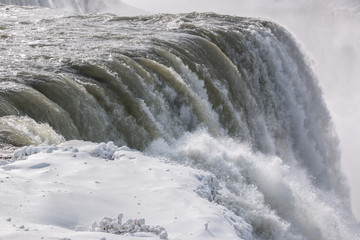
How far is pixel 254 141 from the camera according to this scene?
1492 cm

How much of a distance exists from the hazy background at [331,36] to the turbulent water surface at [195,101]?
49.1 feet

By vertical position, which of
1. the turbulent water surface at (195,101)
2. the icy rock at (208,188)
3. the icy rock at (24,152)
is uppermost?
the turbulent water surface at (195,101)

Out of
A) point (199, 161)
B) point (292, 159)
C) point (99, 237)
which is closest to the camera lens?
point (99, 237)

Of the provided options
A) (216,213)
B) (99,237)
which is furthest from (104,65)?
(99,237)

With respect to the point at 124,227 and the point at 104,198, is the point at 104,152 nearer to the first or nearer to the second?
the point at 104,198

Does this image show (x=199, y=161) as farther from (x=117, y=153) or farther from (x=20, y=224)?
(x=20, y=224)

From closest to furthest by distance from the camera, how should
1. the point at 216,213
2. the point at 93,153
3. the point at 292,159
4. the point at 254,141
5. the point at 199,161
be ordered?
the point at 216,213
the point at 93,153
the point at 199,161
the point at 254,141
the point at 292,159

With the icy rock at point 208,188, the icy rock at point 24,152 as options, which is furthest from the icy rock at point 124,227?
the icy rock at point 24,152

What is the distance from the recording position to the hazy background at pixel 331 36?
46.8 meters

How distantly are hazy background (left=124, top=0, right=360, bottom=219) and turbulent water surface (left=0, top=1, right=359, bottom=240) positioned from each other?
590 inches

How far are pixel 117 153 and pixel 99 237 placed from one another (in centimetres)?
235

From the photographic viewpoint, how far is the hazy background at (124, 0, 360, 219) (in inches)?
1843

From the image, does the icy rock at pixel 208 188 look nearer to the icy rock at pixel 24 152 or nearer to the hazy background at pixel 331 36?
the icy rock at pixel 24 152

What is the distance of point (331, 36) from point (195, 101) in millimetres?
91533
